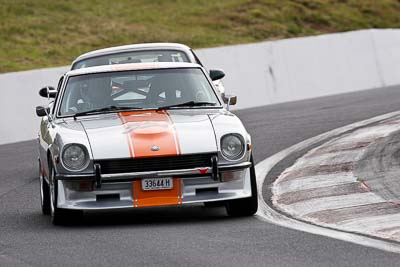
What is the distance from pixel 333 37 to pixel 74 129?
19.4 metres

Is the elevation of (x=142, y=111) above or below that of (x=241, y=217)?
above

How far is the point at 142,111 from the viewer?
1191cm

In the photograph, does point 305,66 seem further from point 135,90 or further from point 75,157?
point 75,157

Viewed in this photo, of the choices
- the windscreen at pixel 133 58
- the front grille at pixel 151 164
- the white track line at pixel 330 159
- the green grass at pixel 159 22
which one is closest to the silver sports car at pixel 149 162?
the front grille at pixel 151 164

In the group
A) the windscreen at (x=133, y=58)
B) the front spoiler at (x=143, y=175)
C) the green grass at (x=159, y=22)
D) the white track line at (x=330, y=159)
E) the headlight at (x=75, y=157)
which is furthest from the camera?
the green grass at (x=159, y=22)

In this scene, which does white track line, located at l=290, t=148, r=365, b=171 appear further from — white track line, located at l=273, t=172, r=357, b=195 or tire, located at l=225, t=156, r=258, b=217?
tire, located at l=225, t=156, r=258, b=217

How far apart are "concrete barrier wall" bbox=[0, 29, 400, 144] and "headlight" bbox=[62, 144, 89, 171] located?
13.1 m

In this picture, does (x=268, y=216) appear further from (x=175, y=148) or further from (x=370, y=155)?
(x=370, y=155)

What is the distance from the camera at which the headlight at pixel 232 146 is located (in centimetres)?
1097

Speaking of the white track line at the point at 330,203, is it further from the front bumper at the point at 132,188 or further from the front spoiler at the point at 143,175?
the front spoiler at the point at 143,175

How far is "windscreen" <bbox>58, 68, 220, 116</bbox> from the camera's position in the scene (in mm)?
12078

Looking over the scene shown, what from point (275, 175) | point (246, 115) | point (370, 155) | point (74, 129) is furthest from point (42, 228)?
point (246, 115)

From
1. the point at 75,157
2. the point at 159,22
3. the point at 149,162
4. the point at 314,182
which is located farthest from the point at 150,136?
the point at 159,22

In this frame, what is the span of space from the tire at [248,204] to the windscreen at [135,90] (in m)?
1.21
